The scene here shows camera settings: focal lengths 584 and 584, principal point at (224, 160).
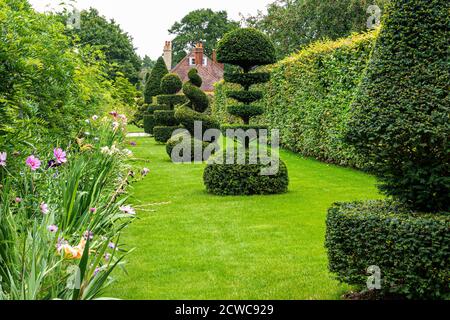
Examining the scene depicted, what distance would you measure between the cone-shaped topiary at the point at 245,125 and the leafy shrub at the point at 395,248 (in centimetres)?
671

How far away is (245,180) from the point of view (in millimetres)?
11812

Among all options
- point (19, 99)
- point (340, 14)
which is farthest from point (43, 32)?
point (340, 14)

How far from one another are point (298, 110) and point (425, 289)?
15.6m

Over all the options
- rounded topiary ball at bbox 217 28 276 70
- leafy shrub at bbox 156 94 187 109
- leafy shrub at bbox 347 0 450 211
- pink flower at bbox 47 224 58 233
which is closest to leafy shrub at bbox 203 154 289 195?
rounded topiary ball at bbox 217 28 276 70

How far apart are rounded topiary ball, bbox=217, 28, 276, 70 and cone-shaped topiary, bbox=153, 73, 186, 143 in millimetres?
13003

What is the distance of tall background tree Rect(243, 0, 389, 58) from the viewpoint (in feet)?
113

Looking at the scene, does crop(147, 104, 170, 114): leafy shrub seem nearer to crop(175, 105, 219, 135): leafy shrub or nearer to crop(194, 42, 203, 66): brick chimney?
crop(175, 105, 219, 135): leafy shrub

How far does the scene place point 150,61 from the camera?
408 feet

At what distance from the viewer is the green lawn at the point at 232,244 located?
5695mm

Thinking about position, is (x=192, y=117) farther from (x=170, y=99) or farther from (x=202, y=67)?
(x=202, y=67)

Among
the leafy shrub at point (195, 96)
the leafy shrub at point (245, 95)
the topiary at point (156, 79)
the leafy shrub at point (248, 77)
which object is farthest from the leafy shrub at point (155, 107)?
the leafy shrub at point (248, 77)

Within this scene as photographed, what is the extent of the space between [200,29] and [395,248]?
65.7 meters

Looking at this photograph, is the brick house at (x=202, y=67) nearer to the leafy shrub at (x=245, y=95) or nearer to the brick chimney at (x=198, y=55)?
the brick chimney at (x=198, y=55)

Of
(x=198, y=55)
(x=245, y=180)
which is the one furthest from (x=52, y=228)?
(x=198, y=55)
